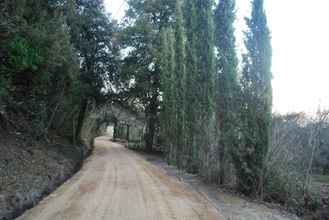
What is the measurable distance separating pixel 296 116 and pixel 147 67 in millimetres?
17150

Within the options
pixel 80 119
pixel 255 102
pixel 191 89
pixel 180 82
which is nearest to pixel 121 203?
pixel 255 102

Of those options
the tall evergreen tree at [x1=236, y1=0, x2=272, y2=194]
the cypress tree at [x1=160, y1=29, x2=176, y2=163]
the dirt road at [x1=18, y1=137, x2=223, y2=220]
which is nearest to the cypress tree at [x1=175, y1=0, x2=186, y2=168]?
the cypress tree at [x1=160, y1=29, x2=176, y2=163]

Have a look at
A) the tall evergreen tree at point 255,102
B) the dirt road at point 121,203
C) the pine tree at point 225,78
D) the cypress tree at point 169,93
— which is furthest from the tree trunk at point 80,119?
the tall evergreen tree at point 255,102

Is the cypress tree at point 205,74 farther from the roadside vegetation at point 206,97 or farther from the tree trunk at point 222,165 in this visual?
the tree trunk at point 222,165

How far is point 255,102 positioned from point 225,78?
2.12m

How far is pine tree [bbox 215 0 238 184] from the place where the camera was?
10.7 m

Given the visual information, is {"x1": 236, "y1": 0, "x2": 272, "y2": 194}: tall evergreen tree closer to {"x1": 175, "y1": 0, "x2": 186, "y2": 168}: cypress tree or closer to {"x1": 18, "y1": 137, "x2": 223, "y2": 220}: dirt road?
{"x1": 18, "y1": 137, "x2": 223, "y2": 220}: dirt road

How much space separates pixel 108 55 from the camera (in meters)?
25.4

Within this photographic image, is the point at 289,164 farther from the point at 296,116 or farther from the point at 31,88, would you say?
the point at 31,88

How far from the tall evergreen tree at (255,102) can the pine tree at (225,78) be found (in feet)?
1.83

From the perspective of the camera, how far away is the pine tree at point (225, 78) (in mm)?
10727

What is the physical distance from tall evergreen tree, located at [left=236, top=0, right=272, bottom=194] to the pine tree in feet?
1.83

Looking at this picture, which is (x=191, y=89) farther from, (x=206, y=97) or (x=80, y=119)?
(x=80, y=119)

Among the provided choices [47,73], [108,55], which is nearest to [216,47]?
[47,73]
